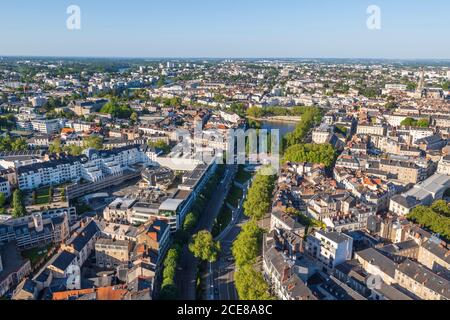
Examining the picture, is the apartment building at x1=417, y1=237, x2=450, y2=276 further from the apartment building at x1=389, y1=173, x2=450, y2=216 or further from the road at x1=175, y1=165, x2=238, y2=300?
the road at x1=175, y1=165, x2=238, y2=300

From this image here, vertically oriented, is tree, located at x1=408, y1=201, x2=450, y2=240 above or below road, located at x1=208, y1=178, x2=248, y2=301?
above

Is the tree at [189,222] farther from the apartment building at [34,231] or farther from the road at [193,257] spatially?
the apartment building at [34,231]

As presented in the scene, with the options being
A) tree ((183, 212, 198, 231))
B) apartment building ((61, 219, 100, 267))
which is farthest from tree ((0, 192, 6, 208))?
tree ((183, 212, 198, 231))

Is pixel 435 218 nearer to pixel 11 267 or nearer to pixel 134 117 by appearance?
pixel 11 267
